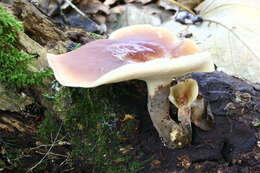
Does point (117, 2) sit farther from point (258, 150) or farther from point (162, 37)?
point (258, 150)

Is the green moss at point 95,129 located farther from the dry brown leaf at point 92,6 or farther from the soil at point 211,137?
the dry brown leaf at point 92,6

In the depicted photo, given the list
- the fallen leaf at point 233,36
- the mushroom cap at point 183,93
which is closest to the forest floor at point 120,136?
the mushroom cap at point 183,93

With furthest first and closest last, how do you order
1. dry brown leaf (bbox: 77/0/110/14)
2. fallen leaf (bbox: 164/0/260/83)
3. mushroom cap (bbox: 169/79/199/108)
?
dry brown leaf (bbox: 77/0/110/14)
fallen leaf (bbox: 164/0/260/83)
mushroom cap (bbox: 169/79/199/108)

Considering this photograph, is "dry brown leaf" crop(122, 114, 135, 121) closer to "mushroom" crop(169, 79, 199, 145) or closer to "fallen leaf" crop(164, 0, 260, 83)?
"mushroom" crop(169, 79, 199, 145)

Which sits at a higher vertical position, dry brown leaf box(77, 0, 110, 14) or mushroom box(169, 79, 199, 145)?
mushroom box(169, 79, 199, 145)

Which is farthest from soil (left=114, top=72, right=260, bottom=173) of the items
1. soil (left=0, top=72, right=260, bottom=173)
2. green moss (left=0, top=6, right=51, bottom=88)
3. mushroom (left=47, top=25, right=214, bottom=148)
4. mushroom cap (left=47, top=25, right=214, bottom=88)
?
green moss (left=0, top=6, right=51, bottom=88)

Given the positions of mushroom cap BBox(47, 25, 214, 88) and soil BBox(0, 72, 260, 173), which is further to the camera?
soil BBox(0, 72, 260, 173)

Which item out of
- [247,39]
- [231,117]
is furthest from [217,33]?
[231,117]

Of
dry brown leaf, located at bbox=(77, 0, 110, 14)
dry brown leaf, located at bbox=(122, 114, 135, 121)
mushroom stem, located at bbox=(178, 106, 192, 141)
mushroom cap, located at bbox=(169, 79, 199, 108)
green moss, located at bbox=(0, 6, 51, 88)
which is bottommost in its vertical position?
dry brown leaf, located at bbox=(77, 0, 110, 14)

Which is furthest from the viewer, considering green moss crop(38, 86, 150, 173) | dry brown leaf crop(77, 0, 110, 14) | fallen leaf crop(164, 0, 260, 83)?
dry brown leaf crop(77, 0, 110, 14)
